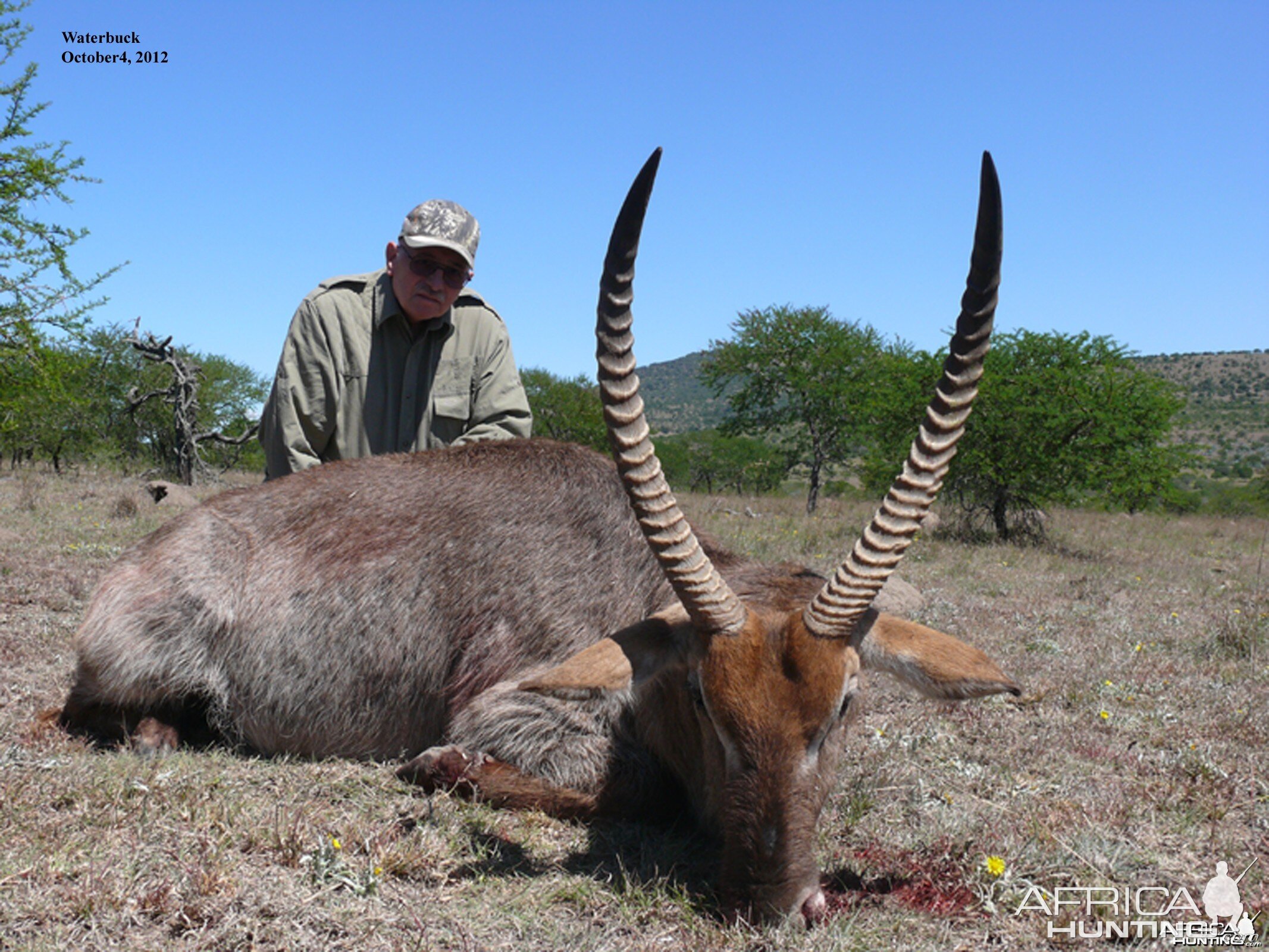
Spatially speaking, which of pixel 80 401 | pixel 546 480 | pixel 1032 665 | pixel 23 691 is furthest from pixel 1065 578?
pixel 80 401

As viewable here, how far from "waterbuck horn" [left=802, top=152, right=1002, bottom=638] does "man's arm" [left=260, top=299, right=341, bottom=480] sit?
3.84 metres

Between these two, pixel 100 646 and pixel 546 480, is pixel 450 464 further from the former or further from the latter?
pixel 100 646

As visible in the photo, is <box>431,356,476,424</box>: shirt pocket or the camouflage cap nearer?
the camouflage cap

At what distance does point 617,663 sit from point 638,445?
74 cm

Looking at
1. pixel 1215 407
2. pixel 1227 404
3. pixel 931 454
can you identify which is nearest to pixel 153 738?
pixel 931 454

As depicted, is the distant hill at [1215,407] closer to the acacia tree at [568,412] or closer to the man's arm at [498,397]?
the acacia tree at [568,412]

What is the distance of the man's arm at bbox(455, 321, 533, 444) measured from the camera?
20.1ft

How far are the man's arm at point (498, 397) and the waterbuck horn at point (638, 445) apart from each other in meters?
3.11

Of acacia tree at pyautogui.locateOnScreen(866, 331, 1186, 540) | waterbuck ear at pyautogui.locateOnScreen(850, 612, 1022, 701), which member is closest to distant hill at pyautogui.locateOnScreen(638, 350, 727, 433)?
acacia tree at pyautogui.locateOnScreen(866, 331, 1186, 540)

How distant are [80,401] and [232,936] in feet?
48.7

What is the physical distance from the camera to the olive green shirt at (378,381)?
19.0 feet

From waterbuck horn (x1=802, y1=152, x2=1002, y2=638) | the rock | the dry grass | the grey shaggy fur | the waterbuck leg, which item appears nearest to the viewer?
the dry grass

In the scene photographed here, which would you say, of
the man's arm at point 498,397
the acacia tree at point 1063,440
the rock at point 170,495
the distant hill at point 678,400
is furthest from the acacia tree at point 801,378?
the distant hill at point 678,400

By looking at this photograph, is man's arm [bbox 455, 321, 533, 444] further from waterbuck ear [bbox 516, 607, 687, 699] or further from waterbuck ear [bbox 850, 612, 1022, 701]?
waterbuck ear [bbox 850, 612, 1022, 701]
